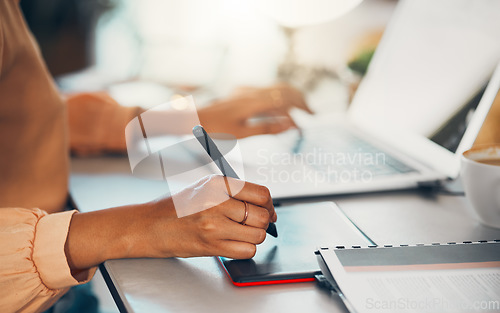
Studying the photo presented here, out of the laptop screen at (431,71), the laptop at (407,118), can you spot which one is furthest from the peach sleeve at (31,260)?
the laptop screen at (431,71)

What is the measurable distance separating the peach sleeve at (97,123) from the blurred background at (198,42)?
662 mm

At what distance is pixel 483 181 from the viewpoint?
559 mm

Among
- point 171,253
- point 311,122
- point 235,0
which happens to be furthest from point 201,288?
point 235,0

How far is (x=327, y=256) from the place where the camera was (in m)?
0.43

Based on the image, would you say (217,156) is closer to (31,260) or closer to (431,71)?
(31,260)

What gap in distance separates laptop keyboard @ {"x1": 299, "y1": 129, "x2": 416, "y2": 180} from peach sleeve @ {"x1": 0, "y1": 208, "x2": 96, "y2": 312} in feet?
1.39

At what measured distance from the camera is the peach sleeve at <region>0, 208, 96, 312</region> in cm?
46

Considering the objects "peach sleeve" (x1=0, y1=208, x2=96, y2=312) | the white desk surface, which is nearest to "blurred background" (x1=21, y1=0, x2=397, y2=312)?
the white desk surface

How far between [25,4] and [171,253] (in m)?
1.81

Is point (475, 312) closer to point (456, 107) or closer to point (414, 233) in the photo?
point (414, 233)

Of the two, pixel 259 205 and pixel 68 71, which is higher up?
pixel 259 205

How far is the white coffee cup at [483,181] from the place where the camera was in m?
0.55

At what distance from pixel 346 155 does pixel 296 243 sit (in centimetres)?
36

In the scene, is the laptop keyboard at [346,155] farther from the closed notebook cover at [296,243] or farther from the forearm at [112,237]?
the forearm at [112,237]
